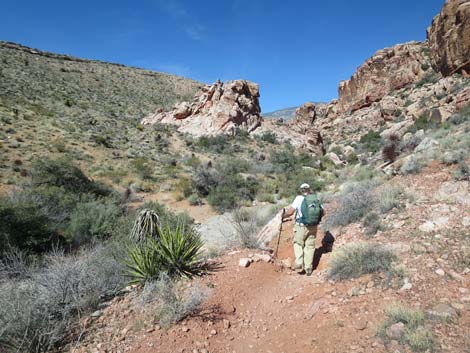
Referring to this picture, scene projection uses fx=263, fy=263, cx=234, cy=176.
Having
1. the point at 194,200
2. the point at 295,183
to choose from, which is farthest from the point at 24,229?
the point at 295,183

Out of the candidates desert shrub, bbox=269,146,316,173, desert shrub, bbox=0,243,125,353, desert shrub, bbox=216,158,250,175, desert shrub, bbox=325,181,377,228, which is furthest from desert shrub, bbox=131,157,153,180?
desert shrub, bbox=325,181,377,228

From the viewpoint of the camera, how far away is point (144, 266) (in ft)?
13.3

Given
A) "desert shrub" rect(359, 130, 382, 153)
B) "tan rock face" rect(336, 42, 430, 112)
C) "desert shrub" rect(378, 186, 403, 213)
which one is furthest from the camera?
"tan rock face" rect(336, 42, 430, 112)

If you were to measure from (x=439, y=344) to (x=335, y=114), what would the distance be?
48.9 meters

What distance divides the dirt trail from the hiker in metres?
0.22

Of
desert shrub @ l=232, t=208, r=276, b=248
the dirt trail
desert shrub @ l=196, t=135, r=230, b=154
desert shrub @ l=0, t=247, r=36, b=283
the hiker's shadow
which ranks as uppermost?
desert shrub @ l=196, t=135, r=230, b=154

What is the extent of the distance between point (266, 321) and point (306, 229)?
1.71 metres

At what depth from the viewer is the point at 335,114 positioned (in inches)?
1842

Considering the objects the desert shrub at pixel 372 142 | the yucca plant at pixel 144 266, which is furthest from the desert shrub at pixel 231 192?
the desert shrub at pixel 372 142

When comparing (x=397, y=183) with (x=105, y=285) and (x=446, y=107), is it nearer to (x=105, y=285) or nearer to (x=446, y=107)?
(x=105, y=285)

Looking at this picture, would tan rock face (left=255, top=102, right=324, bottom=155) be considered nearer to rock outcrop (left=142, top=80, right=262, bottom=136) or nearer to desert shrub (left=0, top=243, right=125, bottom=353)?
rock outcrop (left=142, top=80, right=262, bottom=136)

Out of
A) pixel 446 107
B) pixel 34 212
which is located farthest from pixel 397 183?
pixel 446 107

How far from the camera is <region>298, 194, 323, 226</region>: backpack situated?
4.37 metres

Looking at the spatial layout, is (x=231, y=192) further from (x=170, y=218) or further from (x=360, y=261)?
(x=360, y=261)
